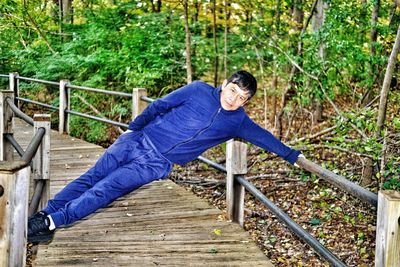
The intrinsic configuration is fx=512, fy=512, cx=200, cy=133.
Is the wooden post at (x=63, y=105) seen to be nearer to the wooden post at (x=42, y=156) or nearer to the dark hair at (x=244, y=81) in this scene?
the wooden post at (x=42, y=156)

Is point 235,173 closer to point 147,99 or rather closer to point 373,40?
point 147,99

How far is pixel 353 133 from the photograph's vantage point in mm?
10453

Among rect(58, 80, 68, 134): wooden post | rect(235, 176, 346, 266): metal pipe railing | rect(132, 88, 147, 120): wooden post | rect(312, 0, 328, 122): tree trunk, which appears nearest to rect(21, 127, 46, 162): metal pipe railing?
rect(235, 176, 346, 266): metal pipe railing

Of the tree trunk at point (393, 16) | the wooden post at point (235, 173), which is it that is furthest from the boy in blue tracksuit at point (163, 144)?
the tree trunk at point (393, 16)

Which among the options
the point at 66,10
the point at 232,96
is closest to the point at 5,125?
the point at 232,96

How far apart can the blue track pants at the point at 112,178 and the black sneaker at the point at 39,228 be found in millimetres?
72

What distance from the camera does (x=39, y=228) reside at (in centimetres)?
406

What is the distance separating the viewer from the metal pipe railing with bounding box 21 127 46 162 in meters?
3.42

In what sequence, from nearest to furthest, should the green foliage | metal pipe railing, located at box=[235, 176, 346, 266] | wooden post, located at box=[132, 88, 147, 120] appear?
metal pipe railing, located at box=[235, 176, 346, 266]
the green foliage
wooden post, located at box=[132, 88, 147, 120]

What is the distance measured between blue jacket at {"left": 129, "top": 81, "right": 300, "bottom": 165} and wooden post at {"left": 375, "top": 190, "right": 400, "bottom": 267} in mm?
1629

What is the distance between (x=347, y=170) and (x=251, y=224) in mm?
1914

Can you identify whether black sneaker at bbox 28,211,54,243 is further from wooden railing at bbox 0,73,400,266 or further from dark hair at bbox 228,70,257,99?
dark hair at bbox 228,70,257,99

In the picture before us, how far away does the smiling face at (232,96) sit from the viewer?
3.99m

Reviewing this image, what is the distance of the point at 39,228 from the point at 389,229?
273 cm
